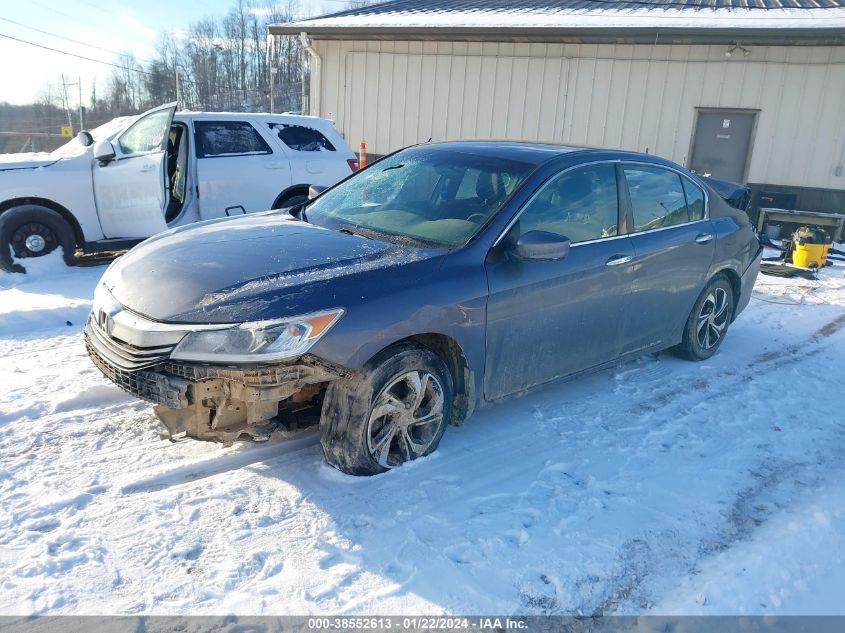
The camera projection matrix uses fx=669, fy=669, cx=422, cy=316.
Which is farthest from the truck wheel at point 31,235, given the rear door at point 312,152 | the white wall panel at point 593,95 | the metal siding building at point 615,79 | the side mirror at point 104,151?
the white wall panel at point 593,95

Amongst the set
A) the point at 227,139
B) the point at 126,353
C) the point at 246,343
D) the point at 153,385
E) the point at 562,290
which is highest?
the point at 227,139

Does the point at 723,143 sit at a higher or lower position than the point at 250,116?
higher

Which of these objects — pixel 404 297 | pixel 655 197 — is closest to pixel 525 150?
pixel 655 197

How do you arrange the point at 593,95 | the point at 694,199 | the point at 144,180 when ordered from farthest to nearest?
1. the point at 593,95
2. the point at 144,180
3. the point at 694,199

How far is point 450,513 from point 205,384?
1.32m

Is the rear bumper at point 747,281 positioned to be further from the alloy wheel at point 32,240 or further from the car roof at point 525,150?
the alloy wheel at point 32,240

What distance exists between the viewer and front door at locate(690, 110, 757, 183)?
12750 millimetres

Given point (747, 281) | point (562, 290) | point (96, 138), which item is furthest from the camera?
point (96, 138)

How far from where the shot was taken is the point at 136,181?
7383 mm

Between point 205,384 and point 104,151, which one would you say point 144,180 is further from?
point 205,384

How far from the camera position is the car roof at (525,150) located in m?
4.29

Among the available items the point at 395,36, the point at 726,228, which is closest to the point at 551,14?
the point at 395,36

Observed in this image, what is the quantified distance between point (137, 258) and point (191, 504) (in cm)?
145

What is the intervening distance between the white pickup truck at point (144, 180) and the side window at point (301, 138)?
28mm
